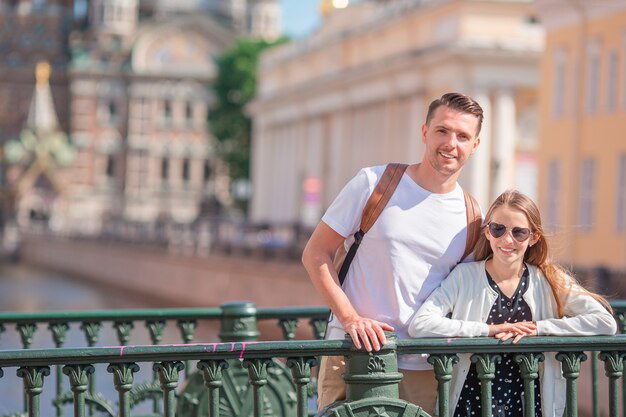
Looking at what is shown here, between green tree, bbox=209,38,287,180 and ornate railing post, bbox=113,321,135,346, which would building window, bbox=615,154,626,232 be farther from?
green tree, bbox=209,38,287,180

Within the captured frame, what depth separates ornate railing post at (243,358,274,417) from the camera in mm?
6953

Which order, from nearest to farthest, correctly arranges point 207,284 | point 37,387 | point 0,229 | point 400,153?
1. point 37,387
2. point 207,284
3. point 400,153
4. point 0,229

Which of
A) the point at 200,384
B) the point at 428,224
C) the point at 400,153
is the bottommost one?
the point at 200,384

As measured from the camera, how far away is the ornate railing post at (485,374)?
699cm

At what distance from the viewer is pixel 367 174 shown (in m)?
7.19

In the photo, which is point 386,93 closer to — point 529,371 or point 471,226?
point 471,226

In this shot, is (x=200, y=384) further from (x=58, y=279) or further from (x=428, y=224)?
(x=58, y=279)

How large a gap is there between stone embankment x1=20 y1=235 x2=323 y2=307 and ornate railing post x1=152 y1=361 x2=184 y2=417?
90.9ft

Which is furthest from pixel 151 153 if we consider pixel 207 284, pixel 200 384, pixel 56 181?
pixel 200 384

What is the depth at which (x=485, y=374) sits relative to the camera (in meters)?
6.99

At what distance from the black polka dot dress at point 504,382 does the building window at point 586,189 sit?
2755cm

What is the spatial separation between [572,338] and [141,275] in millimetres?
54163

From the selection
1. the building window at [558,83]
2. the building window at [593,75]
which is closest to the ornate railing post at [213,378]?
the building window at [593,75]

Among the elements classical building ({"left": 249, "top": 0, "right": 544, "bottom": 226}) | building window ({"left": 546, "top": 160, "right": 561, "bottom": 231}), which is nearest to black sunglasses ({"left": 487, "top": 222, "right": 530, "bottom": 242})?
building window ({"left": 546, "top": 160, "right": 561, "bottom": 231})
